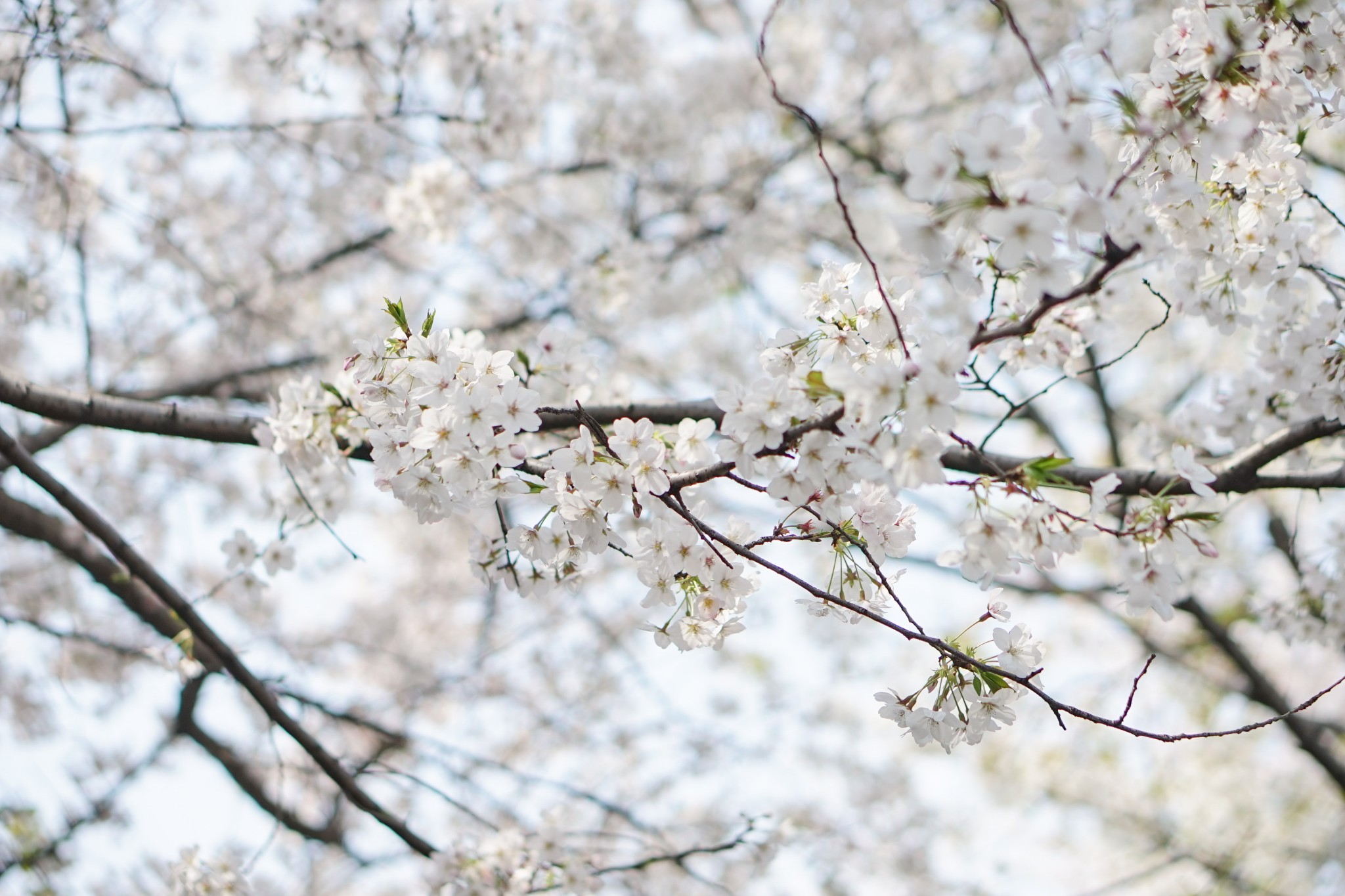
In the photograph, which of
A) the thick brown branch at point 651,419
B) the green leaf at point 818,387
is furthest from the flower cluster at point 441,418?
the green leaf at point 818,387

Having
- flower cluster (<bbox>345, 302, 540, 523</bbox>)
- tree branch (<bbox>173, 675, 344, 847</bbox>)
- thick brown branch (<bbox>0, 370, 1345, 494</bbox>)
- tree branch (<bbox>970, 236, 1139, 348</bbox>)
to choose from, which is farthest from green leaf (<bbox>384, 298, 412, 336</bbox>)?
tree branch (<bbox>173, 675, 344, 847</bbox>)

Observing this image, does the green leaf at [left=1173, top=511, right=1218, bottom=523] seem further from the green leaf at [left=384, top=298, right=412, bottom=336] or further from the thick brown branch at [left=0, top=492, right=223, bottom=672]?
the thick brown branch at [left=0, top=492, right=223, bottom=672]

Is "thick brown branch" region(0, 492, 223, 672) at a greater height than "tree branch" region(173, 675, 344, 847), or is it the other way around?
"thick brown branch" region(0, 492, 223, 672)

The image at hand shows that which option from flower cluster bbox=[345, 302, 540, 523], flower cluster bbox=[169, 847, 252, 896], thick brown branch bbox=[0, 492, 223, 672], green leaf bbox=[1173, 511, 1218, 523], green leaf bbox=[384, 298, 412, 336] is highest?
thick brown branch bbox=[0, 492, 223, 672]

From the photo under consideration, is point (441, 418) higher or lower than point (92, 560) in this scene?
lower

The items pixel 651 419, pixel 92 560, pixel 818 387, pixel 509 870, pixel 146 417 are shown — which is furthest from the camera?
pixel 92 560

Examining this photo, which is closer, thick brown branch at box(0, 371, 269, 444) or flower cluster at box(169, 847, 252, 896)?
thick brown branch at box(0, 371, 269, 444)

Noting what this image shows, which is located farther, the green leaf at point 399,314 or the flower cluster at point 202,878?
the flower cluster at point 202,878

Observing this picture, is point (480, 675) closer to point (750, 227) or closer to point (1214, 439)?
point (750, 227)

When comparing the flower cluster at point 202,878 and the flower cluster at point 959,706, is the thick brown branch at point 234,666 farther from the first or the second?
the flower cluster at point 959,706

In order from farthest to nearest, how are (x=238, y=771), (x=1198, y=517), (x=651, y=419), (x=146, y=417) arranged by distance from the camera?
(x=238, y=771) < (x=146, y=417) < (x=651, y=419) < (x=1198, y=517)

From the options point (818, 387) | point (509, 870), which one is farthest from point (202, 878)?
point (818, 387)

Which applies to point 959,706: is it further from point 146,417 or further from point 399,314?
point 146,417

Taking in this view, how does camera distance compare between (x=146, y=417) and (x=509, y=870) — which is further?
(x=509, y=870)
